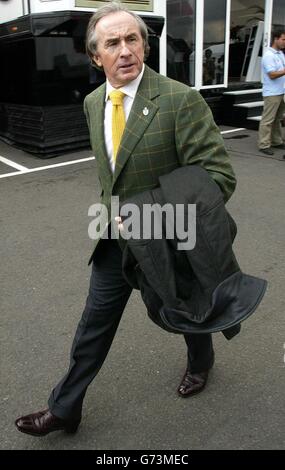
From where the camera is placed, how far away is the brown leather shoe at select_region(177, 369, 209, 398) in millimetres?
2621

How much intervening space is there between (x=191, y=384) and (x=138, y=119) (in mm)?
1461

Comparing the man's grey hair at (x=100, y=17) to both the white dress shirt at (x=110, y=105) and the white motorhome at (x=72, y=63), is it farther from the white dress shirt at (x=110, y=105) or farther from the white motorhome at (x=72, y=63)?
the white motorhome at (x=72, y=63)

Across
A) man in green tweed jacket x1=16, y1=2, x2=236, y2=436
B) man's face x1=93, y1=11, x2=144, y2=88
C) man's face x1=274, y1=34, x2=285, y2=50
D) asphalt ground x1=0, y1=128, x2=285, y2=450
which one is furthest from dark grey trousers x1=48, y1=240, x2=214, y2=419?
man's face x1=274, y1=34, x2=285, y2=50

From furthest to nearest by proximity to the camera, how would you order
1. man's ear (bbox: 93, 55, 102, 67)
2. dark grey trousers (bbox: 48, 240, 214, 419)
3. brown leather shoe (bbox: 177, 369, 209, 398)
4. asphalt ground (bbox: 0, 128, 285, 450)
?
brown leather shoe (bbox: 177, 369, 209, 398) → asphalt ground (bbox: 0, 128, 285, 450) → dark grey trousers (bbox: 48, 240, 214, 419) → man's ear (bbox: 93, 55, 102, 67)

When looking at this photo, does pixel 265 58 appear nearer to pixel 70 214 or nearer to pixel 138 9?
pixel 138 9

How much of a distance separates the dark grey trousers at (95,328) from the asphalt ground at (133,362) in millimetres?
233

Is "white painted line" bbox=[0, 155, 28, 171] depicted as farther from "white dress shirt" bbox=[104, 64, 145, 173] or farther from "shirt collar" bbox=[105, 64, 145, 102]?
"shirt collar" bbox=[105, 64, 145, 102]

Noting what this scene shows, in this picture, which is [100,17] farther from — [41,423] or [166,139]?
[41,423]

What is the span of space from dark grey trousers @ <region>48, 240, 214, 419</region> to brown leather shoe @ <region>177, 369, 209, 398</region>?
1.90 feet

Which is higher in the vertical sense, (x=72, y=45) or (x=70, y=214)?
(x=72, y=45)

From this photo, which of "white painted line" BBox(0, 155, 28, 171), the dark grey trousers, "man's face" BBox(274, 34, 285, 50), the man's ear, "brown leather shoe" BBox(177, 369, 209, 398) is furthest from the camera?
"man's face" BBox(274, 34, 285, 50)
